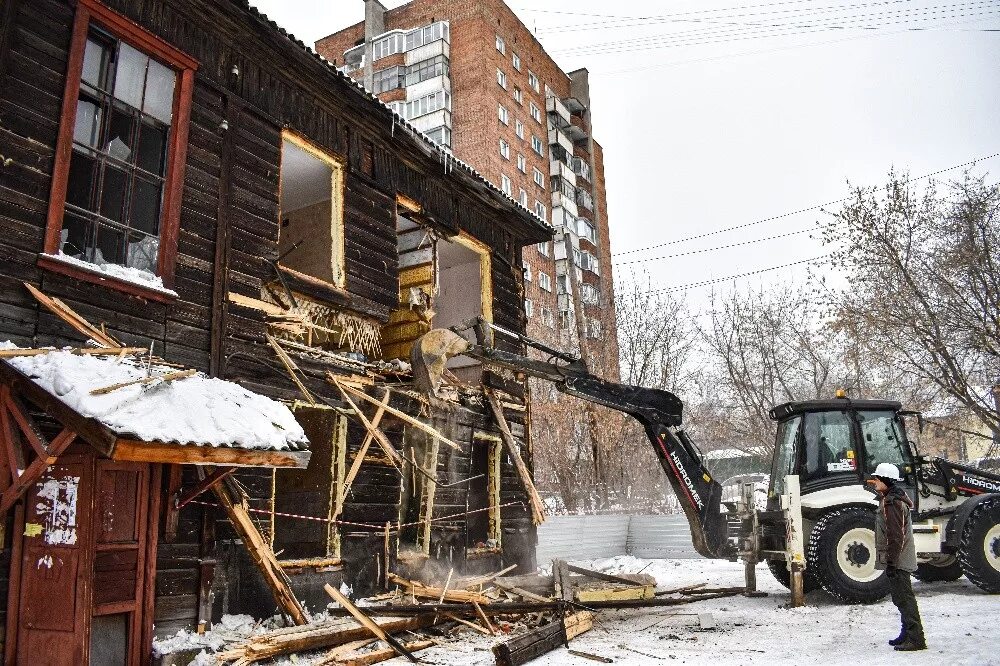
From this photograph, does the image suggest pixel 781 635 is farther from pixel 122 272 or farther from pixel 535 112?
pixel 535 112

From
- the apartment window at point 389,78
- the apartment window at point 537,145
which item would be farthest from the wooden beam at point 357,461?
the apartment window at point 537,145

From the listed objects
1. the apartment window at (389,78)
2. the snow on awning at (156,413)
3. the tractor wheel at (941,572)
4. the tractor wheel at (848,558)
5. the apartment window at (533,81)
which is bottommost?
the tractor wheel at (941,572)

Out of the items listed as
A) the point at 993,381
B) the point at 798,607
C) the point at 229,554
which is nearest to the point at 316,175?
the point at 229,554

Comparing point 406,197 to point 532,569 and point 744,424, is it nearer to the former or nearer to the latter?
point 532,569

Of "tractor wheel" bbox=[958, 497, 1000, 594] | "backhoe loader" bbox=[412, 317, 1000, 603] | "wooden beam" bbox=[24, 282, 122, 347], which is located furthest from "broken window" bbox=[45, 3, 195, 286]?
"tractor wheel" bbox=[958, 497, 1000, 594]

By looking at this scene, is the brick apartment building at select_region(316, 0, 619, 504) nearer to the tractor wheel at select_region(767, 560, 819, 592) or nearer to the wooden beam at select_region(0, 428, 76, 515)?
the tractor wheel at select_region(767, 560, 819, 592)

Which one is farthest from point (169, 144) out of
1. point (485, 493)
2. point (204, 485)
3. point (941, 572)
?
point (941, 572)

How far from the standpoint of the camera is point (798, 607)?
31.7ft

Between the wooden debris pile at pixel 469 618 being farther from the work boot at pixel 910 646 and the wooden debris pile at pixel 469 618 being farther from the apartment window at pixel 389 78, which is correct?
the apartment window at pixel 389 78

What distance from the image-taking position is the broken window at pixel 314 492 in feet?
30.5

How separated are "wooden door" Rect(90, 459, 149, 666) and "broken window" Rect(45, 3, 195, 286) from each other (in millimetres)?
2135

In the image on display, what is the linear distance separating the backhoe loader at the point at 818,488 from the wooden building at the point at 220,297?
184 centimetres

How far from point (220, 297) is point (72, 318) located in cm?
193

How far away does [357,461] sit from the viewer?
32.9 feet
